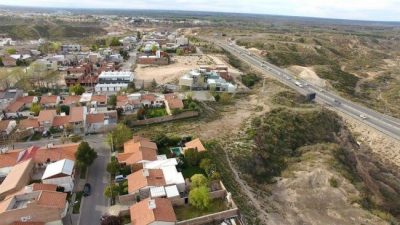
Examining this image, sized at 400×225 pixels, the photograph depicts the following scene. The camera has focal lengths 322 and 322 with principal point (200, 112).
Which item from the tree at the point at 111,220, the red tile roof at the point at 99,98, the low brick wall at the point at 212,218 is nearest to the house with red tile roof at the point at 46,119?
the red tile roof at the point at 99,98

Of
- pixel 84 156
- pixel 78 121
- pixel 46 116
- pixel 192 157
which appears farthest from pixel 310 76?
pixel 84 156

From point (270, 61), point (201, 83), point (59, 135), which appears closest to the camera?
point (59, 135)

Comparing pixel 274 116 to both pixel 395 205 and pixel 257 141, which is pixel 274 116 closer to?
pixel 257 141

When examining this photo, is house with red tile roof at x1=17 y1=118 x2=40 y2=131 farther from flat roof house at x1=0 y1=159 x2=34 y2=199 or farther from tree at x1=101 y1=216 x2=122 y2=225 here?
tree at x1=101 y1=216 x2=122 y2=225

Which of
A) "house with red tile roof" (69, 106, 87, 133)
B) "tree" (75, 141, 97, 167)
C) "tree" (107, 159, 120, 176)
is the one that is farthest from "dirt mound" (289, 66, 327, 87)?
"tree" (75, 141, 97, 167)

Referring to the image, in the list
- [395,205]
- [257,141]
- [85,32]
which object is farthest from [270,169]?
[85,32]

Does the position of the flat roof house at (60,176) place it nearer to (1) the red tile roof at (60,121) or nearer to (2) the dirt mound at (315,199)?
(1) the red tile roof at (60,121)

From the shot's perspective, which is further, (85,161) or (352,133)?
(352,133)
